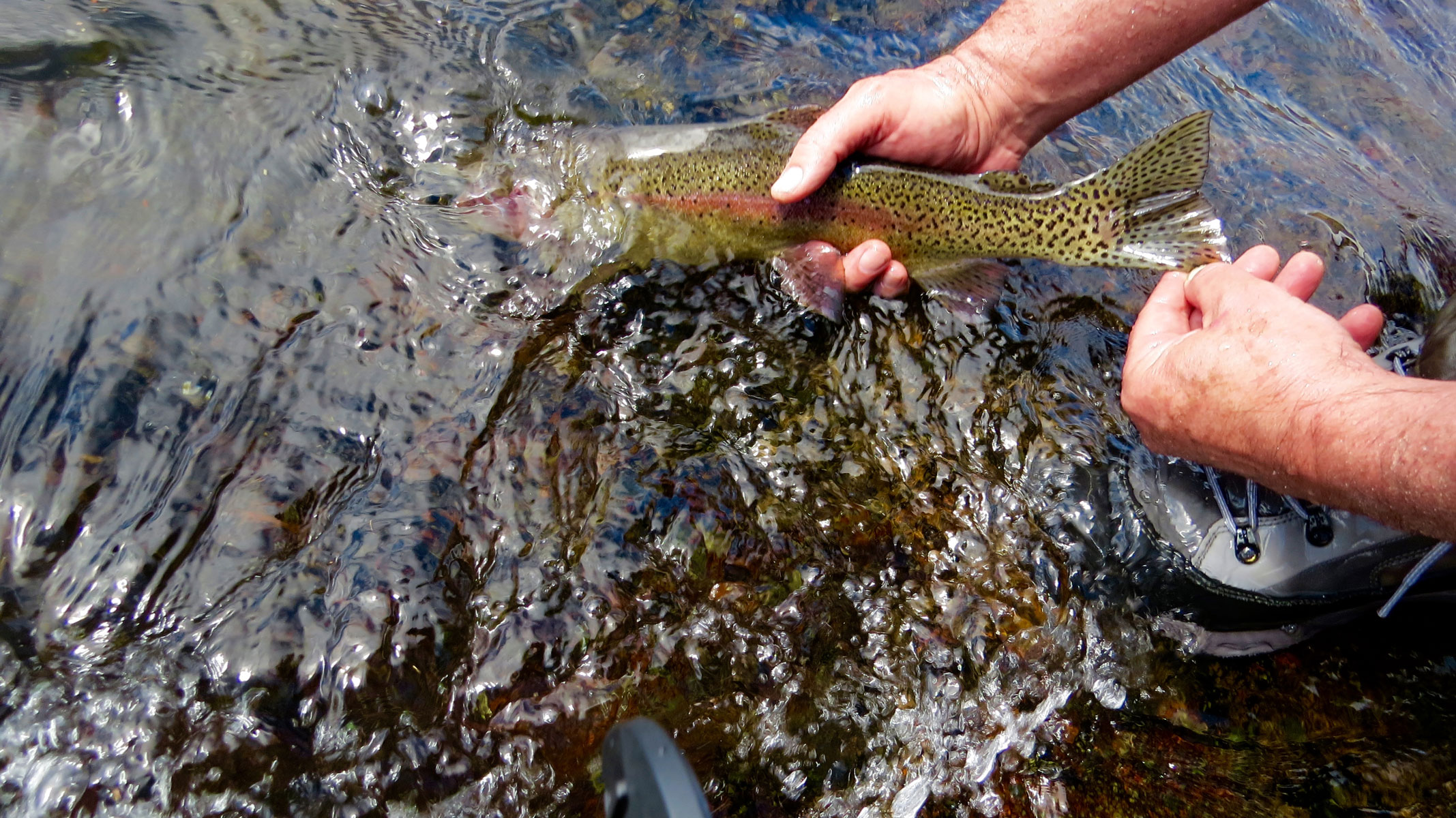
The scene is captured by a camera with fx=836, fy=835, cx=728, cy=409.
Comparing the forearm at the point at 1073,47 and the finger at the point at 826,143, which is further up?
the forearm at the point at 1073,47

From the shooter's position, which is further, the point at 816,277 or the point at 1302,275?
the point at 816,277

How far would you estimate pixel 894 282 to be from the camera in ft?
13.0

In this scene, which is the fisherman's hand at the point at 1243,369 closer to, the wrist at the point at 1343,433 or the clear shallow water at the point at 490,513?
the wrist at the point at 1343,433

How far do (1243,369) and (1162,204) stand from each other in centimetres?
131

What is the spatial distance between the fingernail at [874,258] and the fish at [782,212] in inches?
4.9

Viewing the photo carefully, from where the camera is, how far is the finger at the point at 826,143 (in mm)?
3650

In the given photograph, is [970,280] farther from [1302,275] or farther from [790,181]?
[1302,275]

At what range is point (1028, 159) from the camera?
4910 millimetres

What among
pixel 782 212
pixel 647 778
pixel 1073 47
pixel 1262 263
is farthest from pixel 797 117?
pixel 647 778

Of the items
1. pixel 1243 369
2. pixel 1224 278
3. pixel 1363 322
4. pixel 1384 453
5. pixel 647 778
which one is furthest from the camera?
pixel 1363 322

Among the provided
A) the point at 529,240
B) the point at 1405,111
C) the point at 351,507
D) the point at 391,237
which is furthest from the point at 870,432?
the point at 1405,111

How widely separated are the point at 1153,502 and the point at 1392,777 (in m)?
1.10

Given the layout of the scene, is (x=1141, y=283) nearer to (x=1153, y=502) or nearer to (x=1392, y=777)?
(x=1153, y=502)

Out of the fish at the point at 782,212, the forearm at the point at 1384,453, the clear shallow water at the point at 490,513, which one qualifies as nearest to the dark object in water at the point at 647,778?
the clear shallow water at the point at 490,513
